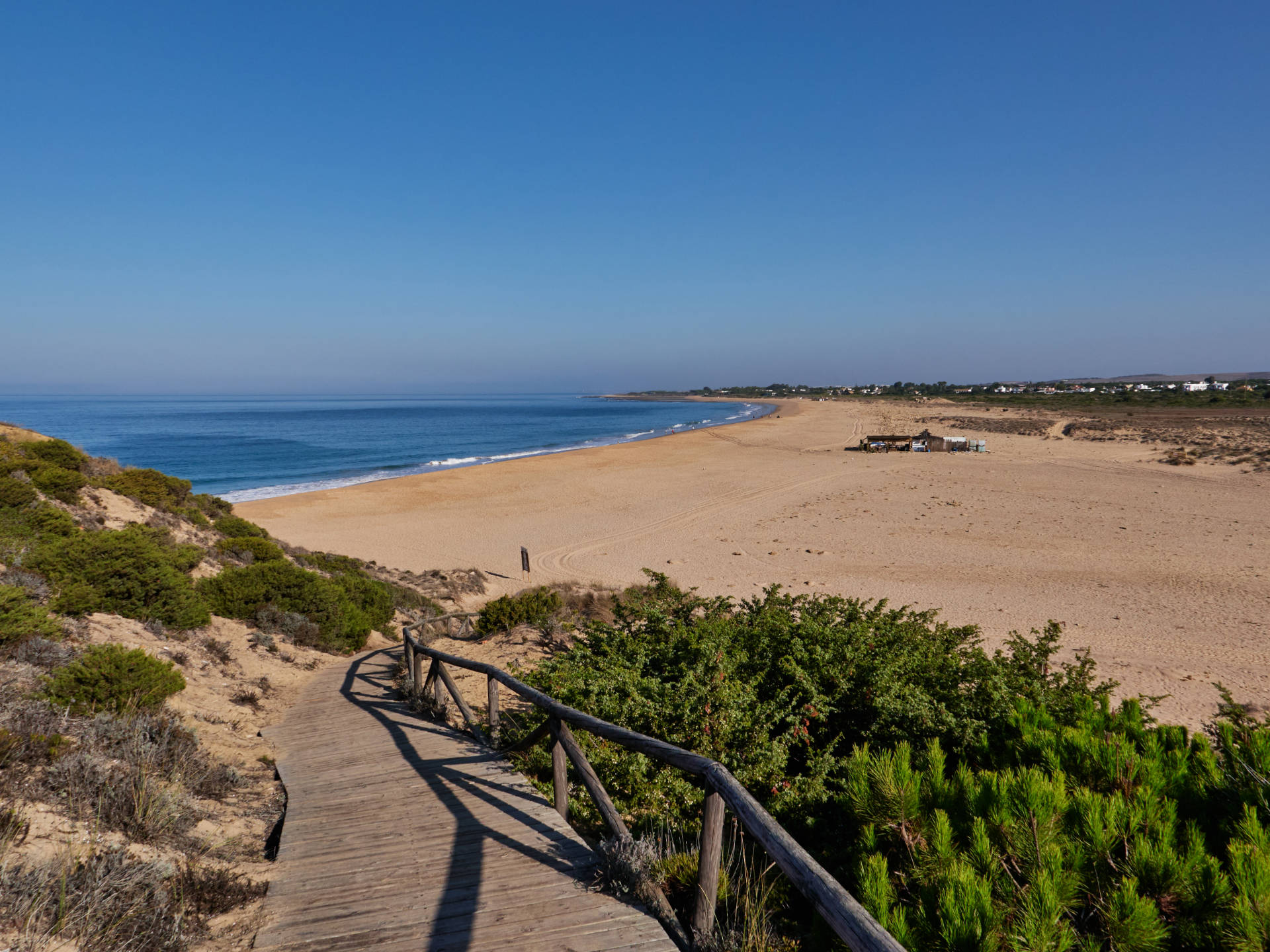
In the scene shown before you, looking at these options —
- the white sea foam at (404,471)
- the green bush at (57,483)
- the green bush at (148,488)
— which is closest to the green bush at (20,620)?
the green bush at (57,483)

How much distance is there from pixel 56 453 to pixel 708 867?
18694 millimetres

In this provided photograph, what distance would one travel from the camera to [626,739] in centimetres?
377

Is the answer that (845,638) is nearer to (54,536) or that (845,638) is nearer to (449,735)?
(449,735)

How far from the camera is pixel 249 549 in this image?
14180mm

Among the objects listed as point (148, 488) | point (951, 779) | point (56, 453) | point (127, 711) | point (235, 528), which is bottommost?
point (235, 528)

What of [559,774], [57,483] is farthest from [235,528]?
[559,774]

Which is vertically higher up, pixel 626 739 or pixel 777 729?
pixel 626 739

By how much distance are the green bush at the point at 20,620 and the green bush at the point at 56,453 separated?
10782 millimetres

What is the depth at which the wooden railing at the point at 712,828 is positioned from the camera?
2.17 metres

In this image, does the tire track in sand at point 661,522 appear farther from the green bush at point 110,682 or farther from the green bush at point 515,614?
the green bush at point 110,682

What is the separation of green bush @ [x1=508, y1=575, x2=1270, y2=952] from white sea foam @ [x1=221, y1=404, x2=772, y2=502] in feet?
107

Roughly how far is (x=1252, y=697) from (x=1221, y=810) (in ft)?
29.3

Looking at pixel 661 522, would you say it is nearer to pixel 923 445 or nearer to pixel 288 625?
pixel 288 625

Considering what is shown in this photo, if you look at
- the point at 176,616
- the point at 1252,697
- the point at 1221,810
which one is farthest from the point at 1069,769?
the point at 176,616
